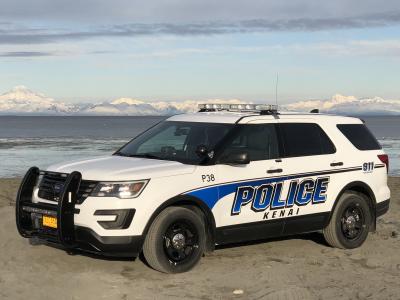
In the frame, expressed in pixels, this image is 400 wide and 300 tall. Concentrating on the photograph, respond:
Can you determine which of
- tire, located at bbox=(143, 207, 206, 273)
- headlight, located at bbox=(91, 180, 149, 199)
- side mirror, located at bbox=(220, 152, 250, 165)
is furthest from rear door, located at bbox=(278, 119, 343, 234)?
headlight, located at bbox=(91, 180, 149, 199)

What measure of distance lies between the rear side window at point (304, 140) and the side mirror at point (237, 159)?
2.79ft

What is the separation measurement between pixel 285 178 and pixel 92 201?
2.38 meters

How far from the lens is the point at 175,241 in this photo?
7090 mm

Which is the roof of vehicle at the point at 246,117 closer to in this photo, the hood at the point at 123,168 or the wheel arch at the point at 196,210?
the hood at the point at 123,168

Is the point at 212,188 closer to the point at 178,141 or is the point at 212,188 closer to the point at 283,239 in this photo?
the point at 178,141

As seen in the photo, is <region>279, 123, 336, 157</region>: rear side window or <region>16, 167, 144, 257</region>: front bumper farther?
<region>279, 123, 336, 157</region>: rear side window

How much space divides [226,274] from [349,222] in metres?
2.28

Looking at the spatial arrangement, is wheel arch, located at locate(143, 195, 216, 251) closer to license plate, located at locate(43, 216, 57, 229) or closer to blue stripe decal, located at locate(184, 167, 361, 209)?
blue stripe decal, located at locate(184, 167, 361, 209)

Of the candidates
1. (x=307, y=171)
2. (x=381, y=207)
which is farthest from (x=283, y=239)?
(x=307, y=171)

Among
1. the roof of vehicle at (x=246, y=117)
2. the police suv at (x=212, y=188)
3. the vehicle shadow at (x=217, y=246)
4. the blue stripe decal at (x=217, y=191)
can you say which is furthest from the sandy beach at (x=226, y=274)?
the roof of vehicle at (x=246, y=117)

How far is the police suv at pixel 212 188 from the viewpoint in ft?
22.2

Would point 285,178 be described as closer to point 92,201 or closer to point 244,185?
point 244,185

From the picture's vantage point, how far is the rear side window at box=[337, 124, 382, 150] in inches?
348

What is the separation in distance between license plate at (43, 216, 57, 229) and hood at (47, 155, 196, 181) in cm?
52
